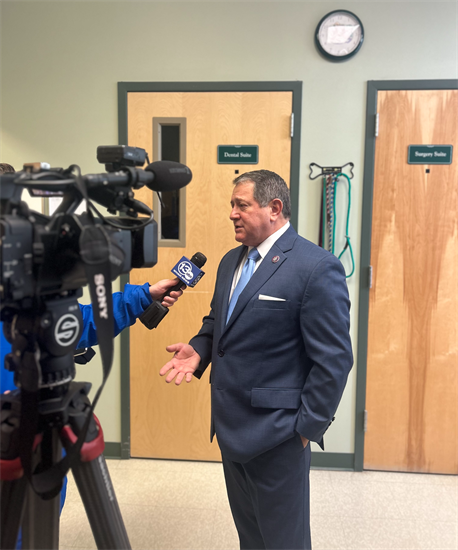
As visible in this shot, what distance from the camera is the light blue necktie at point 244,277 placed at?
5.44 feet

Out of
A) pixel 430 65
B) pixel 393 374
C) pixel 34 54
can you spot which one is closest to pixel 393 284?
pixel 393 374

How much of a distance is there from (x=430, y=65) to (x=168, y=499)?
2843 millimetres

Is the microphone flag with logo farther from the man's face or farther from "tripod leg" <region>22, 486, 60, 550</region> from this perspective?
"tripod leg" <region>22, 486, 60, 550</region>

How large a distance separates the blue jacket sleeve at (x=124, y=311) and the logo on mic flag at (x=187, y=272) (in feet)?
0.41

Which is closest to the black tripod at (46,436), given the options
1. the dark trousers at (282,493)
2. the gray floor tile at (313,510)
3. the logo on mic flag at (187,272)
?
the logo on mic flag at (187,272)

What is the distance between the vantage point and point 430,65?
246cm

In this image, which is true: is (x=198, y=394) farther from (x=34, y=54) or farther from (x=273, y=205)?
(x=34, y=54)

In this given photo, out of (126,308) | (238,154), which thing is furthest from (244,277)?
(238,154)

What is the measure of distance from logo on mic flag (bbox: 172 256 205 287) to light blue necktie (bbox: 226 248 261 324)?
0.25m

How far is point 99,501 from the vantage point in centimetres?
80

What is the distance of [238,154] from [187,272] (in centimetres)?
134

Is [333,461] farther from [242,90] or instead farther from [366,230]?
[242,90]

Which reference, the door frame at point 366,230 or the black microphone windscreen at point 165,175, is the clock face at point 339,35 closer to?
the door frame at point 366,230

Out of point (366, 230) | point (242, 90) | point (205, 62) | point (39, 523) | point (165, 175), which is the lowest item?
point (39, 523)
